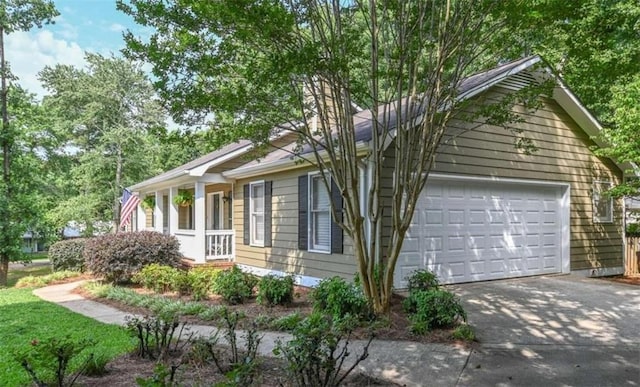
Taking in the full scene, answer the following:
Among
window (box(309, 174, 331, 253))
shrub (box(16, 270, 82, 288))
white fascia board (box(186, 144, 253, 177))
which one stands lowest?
shrub (box(16, 270, 82, 288))

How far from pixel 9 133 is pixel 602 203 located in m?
15.4

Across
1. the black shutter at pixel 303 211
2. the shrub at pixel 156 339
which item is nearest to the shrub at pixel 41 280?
the black shutter at pixel 303 211

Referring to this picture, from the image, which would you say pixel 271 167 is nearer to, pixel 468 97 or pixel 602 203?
pixel 468 97

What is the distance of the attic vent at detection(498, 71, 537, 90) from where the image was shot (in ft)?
29.7

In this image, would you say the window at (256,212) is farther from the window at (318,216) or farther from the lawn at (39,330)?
the lawn at (39,330)

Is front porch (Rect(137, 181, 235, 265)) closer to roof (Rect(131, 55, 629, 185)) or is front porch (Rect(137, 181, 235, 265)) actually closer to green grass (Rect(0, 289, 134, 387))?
roof (Rect(131, 55, 629, 185))

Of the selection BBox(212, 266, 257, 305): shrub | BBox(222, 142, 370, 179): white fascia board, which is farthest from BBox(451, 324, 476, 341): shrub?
BBox(212, 266, 257, 305): shrub

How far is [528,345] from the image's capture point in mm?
5109

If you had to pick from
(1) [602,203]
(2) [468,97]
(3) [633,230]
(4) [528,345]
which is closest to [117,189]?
(2) [468,97]

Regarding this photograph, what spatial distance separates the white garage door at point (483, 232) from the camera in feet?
27.1

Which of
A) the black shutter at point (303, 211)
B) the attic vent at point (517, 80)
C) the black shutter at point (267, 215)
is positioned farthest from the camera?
the black shutter at point (267, 215)

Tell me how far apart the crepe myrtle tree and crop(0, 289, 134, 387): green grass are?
297 cm

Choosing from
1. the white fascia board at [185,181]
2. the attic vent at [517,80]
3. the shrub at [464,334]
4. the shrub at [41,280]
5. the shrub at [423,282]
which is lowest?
the shrub at [41,280]

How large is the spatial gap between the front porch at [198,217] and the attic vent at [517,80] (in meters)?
7.73
